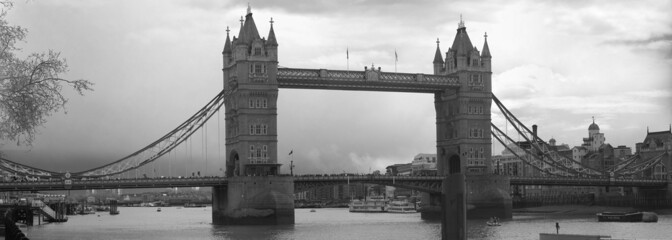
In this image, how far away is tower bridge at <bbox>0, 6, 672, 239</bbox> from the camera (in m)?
117

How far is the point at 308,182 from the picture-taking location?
125875 mm

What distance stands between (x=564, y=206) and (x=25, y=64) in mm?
147223

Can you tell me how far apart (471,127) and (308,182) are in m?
26.5

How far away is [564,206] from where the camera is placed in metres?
Answer: 179

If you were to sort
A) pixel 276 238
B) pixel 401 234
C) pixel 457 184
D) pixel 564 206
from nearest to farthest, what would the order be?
1. pixel 457 184
2. pixel 276 238
3. pixel 401 234
4. pixel 564 206

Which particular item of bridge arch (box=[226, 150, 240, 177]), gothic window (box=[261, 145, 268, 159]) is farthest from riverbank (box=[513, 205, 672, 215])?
gothic window (box=[261, 145, 268, 159])

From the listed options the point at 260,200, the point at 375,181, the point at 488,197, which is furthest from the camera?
the point at 488,197

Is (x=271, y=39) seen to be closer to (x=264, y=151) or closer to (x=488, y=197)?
(x=264, y=151)

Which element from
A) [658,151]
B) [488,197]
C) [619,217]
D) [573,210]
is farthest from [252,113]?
[658,151]

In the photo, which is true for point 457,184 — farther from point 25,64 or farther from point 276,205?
point 276,205

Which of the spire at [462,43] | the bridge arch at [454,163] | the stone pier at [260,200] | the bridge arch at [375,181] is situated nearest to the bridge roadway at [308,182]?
the bridge arch at [375,181]

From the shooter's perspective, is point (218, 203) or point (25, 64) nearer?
point (25, 64)

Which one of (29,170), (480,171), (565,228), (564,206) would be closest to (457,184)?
(565,228)

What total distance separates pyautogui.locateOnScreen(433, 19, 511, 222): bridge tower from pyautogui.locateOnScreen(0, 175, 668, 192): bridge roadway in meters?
5.11
